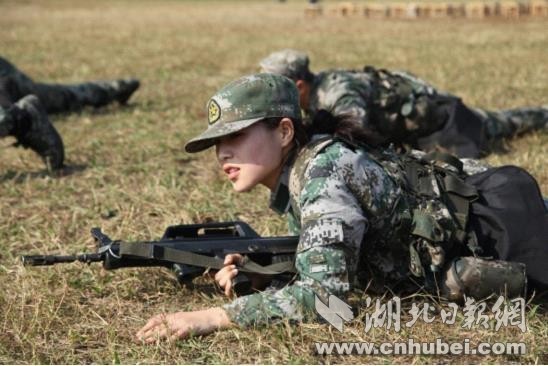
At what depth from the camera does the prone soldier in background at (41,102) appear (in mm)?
6906

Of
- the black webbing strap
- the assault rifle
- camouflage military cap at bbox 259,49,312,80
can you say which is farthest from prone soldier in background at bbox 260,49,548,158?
the assault rifle

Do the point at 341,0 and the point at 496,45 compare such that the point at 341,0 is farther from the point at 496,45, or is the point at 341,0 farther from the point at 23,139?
the point at 23,139

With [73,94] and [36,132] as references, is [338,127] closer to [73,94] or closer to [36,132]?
[36,132]

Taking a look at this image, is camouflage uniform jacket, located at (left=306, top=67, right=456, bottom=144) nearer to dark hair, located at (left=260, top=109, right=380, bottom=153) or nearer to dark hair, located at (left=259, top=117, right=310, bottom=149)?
dark hair, located at (left=260, top=109, right=380, bottom=153)

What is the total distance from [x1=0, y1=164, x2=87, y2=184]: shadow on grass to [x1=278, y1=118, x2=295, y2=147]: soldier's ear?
152 inches

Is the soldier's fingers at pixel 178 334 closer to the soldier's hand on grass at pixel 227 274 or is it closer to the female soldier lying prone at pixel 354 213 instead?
the female soldier lying prone at pixel 354 213

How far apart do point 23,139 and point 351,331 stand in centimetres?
447

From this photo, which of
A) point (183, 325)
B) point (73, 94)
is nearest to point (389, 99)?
point (183, 325)

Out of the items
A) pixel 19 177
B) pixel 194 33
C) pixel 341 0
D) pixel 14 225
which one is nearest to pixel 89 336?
pixel 14 225

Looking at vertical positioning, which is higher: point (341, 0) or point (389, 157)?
point (389, 157)

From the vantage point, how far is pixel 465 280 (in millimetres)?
3709

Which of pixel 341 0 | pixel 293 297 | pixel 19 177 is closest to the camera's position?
pixel 293 297

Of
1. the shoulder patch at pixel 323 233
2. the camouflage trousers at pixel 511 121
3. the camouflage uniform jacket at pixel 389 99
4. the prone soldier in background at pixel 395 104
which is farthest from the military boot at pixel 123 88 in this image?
the shoulder patch at pixel 323 233

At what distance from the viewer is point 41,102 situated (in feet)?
28.8
